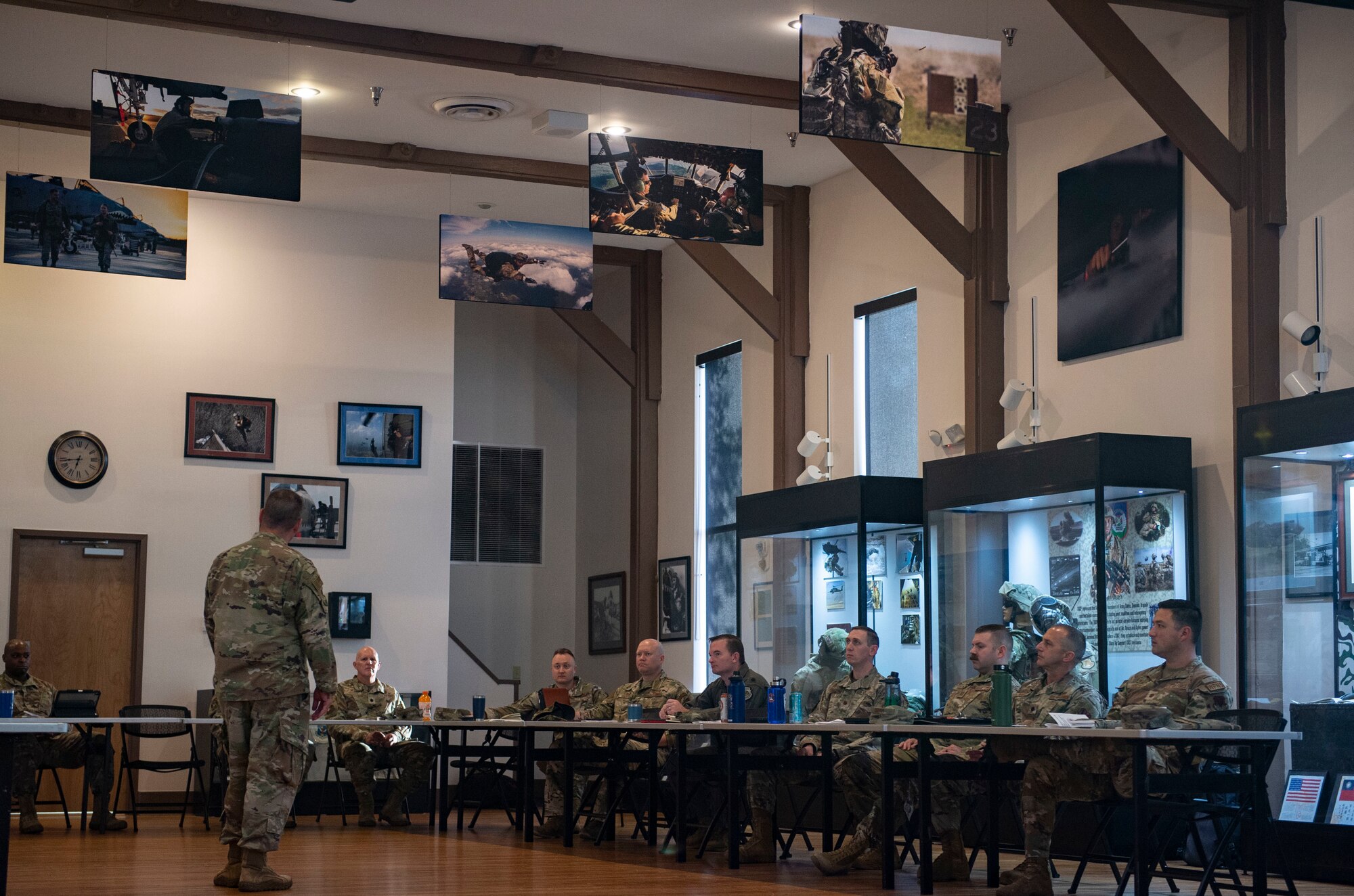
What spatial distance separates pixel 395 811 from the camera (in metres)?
10.8

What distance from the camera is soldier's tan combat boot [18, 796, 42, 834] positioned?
→ 10.0 m

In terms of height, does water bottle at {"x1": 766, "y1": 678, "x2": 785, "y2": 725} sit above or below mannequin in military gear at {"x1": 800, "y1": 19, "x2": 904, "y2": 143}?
below

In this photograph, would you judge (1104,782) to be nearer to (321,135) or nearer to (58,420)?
(321,135)

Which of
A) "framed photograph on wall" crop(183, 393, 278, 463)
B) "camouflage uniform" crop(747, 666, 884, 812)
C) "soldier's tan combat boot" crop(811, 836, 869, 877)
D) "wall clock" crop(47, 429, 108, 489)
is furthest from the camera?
"framed photograph on wall" crop(183, 393, 278, 463)

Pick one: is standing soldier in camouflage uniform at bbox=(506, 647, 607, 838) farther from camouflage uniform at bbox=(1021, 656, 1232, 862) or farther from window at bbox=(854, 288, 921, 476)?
camouflage uniform at bbox=(1021, 656, 1232, 862)

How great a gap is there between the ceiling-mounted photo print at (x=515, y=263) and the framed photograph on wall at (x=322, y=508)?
→ 3308 millimetres

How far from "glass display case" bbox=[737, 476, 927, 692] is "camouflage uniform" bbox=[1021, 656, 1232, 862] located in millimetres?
3186

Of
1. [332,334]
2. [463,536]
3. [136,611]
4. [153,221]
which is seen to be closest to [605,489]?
[463,536]

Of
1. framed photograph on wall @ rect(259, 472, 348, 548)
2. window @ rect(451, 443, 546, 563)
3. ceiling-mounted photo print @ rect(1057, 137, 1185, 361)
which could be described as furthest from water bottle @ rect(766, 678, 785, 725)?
window @ rect(451, 443, 546, 563)

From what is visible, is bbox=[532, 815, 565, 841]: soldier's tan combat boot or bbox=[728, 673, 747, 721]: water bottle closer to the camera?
bbox=[728, 673, 747, 721]: water bottle

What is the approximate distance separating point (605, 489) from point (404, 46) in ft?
21.5

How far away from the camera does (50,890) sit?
6.29 meters

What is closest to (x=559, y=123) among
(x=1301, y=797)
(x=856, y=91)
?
(x=856, y=91)

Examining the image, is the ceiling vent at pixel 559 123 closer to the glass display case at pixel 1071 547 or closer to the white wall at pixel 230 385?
the white wall at pixel 230 385
